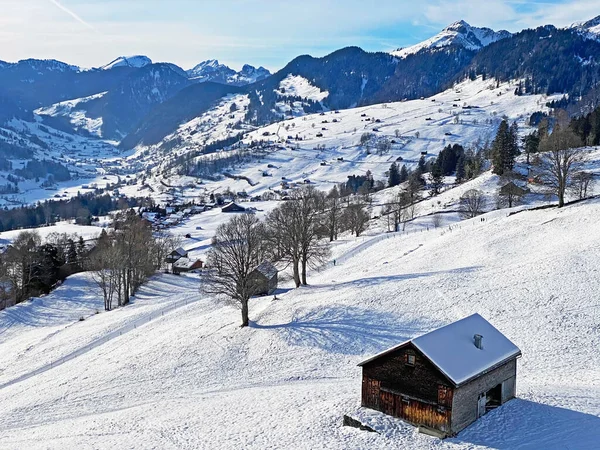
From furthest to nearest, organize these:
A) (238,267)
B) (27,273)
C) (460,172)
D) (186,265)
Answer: (460,172) → (186,265) → (27,273) → (238,267)

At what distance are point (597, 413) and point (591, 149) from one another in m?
97.0

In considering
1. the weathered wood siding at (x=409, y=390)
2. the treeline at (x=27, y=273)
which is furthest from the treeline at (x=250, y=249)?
the treeline at (x=27, y=273)

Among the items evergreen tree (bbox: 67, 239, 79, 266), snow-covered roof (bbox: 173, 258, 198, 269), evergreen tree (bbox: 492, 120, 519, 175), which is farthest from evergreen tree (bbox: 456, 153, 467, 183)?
evergreen tree (bbox: 67, 239, 79, 266)

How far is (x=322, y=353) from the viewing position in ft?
125

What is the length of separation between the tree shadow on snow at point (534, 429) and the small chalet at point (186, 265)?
240 ft

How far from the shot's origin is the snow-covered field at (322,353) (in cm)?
2626

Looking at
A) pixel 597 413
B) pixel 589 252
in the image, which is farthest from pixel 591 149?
pixel 597 413

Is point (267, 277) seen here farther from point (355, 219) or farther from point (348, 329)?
point (355, 219)

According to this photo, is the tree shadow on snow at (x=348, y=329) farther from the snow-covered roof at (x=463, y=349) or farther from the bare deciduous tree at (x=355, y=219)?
the bare deciduous tree at (x=355, y=219)

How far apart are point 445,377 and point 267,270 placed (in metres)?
35.5

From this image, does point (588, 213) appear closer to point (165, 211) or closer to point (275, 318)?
point (275, 318)

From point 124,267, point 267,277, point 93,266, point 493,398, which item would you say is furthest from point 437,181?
point 493,398

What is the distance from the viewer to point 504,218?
211ft

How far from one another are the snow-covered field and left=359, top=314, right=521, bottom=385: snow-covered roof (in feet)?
9.51
